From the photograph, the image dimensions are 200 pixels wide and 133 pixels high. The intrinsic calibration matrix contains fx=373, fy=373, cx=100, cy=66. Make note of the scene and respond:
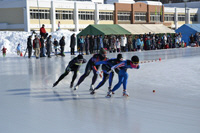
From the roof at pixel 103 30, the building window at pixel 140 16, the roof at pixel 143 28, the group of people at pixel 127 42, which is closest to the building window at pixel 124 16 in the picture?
the building window at pixel 140 16

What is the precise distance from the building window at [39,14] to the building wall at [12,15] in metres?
1.45

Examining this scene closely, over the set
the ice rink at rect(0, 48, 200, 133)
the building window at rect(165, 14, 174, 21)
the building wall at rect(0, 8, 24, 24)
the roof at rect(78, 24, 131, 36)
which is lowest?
the ice rink at rect(0, 48, 200, 133)

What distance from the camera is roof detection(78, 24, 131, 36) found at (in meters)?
30.9

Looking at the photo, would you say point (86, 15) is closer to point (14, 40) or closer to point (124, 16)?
point (124, 16)

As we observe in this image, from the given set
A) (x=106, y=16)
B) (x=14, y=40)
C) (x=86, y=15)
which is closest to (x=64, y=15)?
(x=86, y=15)

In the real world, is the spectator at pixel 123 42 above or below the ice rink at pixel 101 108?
above

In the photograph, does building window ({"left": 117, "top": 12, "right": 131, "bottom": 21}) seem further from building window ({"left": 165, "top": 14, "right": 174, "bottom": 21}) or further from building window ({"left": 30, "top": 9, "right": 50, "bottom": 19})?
building window ({"left": 30, "top": 9, "right": 50, "bottom": 19})

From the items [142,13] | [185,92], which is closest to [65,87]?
[185,92]

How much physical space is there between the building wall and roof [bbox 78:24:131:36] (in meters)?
22.5

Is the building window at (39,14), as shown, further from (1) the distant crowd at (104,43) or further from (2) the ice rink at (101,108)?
(2) the ice rink at (101,108)

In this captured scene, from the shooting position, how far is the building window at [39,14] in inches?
2035

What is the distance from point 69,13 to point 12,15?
30.2 feet

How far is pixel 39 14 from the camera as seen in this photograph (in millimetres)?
52688

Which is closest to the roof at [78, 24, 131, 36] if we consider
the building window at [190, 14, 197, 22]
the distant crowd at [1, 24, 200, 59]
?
the distant crowd at [1, 24, 200, 59]
